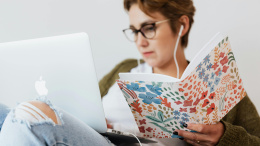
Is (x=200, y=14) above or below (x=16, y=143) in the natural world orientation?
above

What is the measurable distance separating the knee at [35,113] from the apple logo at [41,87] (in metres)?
0.08

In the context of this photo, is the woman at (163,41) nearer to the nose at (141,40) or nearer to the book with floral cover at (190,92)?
the nose at (141,40)

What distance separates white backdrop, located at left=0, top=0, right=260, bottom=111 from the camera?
1406mm

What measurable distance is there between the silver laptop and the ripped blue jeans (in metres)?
0.09

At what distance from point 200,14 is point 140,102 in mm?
822

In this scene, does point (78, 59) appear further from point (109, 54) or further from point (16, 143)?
point (109, 54)

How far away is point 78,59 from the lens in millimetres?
785

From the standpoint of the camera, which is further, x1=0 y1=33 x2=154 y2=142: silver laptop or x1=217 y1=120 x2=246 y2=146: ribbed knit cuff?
x1=217 y1=120 x2=246 y2=146: ribbed knit cuff

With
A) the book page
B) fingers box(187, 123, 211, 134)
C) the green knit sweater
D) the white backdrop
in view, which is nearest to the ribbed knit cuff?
the green knit sweater

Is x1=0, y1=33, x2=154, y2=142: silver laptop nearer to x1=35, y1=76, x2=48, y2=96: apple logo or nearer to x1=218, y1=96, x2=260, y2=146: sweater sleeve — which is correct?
x1=35, y1=76, x2=48, y2=96: apple logo

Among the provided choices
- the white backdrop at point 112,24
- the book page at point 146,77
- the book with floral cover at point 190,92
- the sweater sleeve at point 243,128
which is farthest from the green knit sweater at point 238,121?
the book page at point 146,77

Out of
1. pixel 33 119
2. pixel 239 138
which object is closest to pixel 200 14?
pixel 239 138

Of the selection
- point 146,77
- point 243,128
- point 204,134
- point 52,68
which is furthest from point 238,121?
point 52,68

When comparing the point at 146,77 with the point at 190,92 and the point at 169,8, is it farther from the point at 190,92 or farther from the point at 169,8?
the point at 169,8
